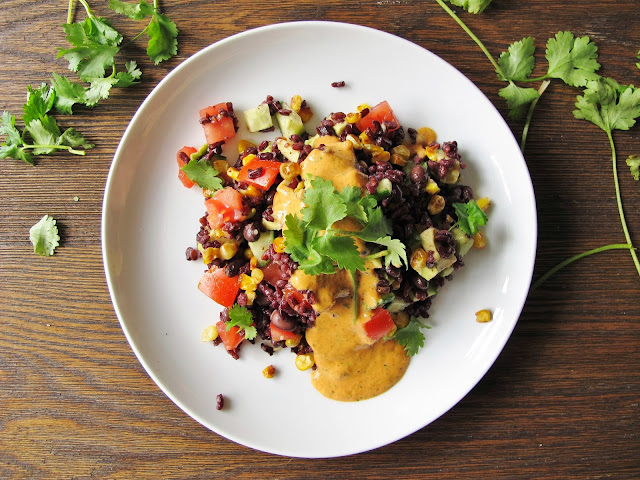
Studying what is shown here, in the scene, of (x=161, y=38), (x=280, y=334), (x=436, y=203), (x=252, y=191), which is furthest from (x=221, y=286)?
(x=161, y=38)

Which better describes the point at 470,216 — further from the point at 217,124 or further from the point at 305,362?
the point at 217,124

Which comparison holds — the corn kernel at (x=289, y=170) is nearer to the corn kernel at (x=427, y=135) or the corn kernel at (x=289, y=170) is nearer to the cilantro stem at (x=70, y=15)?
the corn kernel at (x=427, y=135)

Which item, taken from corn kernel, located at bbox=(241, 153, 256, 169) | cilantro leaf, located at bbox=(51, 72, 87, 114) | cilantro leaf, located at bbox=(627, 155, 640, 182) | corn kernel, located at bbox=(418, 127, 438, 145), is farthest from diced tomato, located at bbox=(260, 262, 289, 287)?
cilantro leaf, located at bbox=(627, 155, 640, 182)

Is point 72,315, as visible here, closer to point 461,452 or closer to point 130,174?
point 130,174

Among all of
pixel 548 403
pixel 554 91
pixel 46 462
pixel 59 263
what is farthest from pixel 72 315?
pixel 554 91

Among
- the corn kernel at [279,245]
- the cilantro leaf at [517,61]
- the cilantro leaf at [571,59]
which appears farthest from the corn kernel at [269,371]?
the cilantro leaf at [571,59]

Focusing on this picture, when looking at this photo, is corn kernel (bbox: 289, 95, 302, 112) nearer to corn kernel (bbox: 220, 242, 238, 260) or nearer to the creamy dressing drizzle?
the creamy dressing drizzle
